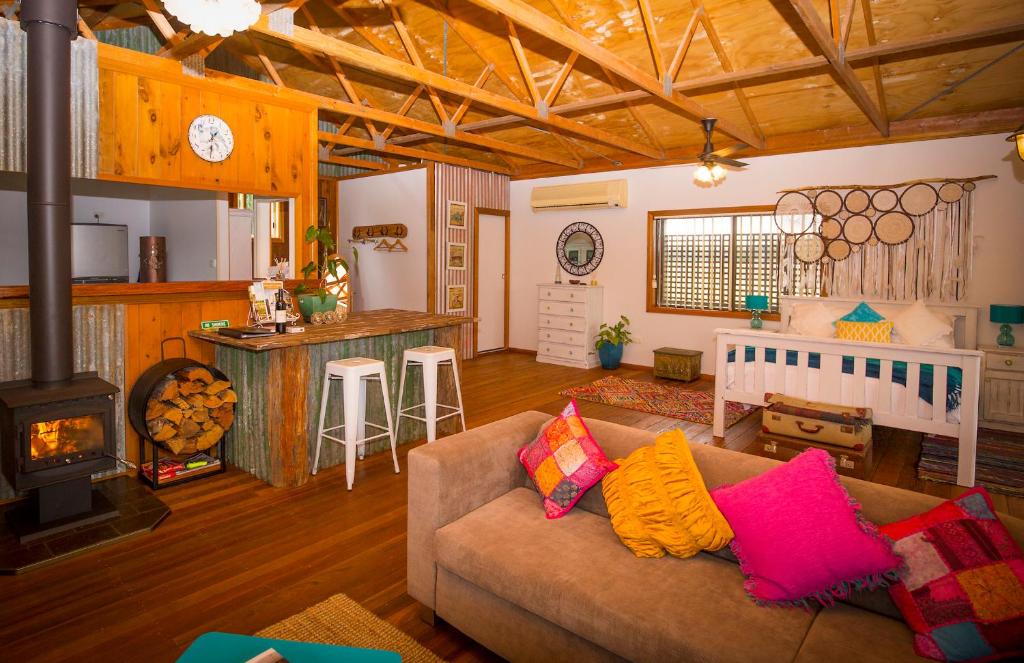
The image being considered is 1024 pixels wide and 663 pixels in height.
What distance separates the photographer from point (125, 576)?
8.35 ft

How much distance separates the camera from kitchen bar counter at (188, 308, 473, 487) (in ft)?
11.4

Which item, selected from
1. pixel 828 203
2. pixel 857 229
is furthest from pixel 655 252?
pixel 857 229

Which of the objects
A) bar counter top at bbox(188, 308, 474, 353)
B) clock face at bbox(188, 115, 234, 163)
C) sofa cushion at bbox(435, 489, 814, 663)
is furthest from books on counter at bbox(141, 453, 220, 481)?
sofa cushion at bbox(435, 489, 814, 663)

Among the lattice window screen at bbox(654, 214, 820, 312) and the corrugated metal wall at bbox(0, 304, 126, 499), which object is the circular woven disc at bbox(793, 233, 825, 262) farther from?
the corrugated metal wall at bbox(0, 304, 126, 499)

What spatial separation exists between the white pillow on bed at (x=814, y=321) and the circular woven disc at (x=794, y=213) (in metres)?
1.17

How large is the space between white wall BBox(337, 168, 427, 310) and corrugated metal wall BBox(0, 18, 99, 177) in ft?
14.9

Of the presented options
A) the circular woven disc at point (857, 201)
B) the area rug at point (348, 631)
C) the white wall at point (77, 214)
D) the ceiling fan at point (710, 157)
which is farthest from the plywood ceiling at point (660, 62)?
the area rug at point (348, 631)

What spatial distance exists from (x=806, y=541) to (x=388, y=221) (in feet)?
24.2

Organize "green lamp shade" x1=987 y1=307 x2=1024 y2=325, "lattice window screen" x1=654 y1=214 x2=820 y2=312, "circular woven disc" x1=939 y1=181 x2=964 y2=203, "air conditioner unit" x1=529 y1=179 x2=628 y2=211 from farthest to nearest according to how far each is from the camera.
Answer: "air conditioner unit" x1=529 y1=179 x2=628 y2=211 < "lattice window screen" x1=654 y1=214 x2=820 y2=312 < "circular woven disc" x1=939 y1=181 x2=964 y2=203 < "green lamp shade" x1=987 y1=307 x2=1024 y2=325

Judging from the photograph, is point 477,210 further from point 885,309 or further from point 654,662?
point 654,662

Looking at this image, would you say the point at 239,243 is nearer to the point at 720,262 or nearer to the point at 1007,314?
the point at 720,262

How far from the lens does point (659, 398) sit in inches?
236

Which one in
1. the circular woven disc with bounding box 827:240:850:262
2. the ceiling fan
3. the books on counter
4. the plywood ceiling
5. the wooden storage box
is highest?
the plywood ceiling

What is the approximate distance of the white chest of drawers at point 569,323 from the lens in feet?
25.4
